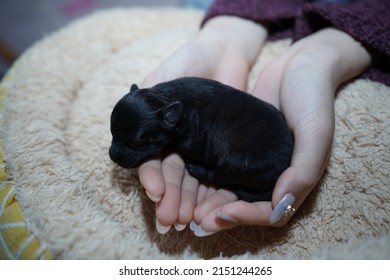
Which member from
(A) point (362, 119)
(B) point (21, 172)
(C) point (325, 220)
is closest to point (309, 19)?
(A) point (362, 119)

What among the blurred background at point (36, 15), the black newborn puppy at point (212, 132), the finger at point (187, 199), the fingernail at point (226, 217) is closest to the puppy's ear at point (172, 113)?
the black newborn puppy at point (212, 132)

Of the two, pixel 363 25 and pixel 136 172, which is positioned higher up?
pixel 363 25

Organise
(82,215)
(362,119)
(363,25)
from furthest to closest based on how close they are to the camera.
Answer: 1. (363,25)
2. (362,119)
3. (82,215)

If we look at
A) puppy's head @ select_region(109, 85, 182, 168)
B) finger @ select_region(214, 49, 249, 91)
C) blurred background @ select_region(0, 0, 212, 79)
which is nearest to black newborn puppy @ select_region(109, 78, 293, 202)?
puppy's head @ select_region(109, 85, 182, 168)

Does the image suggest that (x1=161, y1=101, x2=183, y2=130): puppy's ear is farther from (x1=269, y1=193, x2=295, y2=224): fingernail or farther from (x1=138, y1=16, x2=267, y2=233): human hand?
(x1=269, y1=193, x2=295, y2=224): fingernail

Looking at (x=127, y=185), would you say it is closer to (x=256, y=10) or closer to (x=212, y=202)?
(x=212, y=202)

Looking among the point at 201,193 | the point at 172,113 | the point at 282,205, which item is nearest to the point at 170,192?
the point at 201,193
